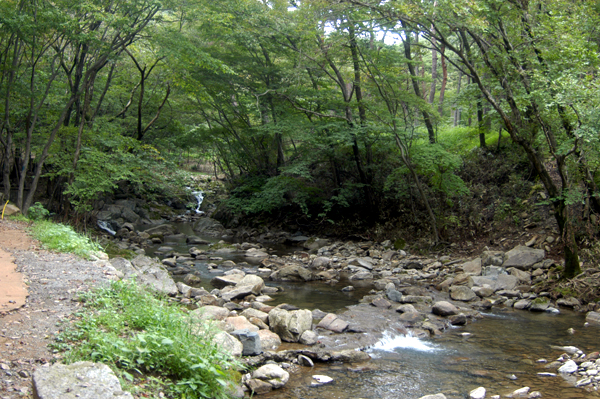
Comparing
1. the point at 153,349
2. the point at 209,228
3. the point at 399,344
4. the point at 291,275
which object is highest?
the point at 153,349

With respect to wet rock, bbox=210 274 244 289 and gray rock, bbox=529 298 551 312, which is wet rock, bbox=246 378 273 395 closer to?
wet rock, bbox=210 274 244 289

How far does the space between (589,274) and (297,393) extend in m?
6.76

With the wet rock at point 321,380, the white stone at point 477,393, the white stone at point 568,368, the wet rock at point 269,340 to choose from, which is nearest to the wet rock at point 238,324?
the wet rock at point 269,340

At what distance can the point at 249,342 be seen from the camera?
5434mm

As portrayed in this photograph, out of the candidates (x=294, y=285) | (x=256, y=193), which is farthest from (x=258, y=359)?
(x=256, y=193)

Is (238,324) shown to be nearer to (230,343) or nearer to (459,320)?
(230,343)

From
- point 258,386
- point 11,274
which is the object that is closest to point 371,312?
point 258,386

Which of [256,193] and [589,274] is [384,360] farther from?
[256,193]

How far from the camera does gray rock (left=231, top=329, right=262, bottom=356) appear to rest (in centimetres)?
541

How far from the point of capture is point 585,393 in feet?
15.4

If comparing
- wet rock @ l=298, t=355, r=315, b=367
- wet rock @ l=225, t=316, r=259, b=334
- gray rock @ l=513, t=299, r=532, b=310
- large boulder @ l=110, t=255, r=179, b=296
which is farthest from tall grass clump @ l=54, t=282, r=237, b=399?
gray rock @ l=513, t=299, r=532, b=310

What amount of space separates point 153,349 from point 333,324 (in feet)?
11.8

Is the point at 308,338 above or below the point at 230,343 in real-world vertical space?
below

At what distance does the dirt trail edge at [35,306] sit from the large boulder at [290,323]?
2460mm
